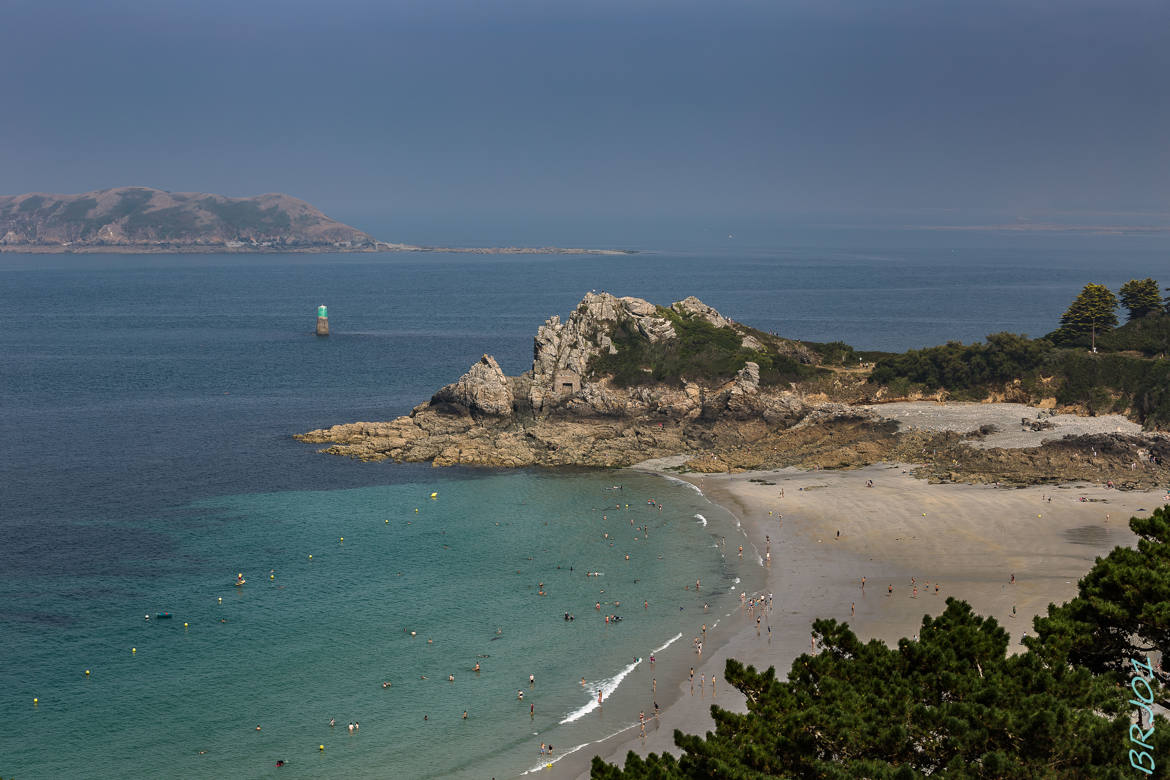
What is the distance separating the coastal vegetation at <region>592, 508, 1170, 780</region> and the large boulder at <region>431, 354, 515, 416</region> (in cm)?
5566

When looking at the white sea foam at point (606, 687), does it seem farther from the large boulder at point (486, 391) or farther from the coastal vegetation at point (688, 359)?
the coastal vegetation at point (688, 359)

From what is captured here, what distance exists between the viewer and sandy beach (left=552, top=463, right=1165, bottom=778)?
4491 centimetres

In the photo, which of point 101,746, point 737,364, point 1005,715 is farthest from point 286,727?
point 737,364

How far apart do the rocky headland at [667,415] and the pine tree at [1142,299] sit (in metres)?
20.4

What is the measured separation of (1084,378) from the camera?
261 feet

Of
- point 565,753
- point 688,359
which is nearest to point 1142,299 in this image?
point 688,359

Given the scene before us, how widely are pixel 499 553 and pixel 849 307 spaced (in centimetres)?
14042

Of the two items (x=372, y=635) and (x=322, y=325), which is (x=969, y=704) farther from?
(x=322, y=325)

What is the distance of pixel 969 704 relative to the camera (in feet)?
79.0

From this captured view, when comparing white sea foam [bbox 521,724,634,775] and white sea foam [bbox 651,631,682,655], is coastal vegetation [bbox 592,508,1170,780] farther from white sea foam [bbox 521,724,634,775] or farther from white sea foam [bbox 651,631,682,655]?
white sea foam [bbox 651,631,682,655]

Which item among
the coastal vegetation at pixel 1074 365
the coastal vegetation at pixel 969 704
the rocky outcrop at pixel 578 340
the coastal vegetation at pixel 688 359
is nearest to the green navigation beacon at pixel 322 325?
the rocky outcrop at pixel 578 340

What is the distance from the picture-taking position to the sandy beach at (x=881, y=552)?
1768 inches

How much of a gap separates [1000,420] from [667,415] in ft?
Result: 79.1

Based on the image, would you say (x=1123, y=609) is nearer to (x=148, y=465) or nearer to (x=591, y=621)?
(x=591, y=621)
